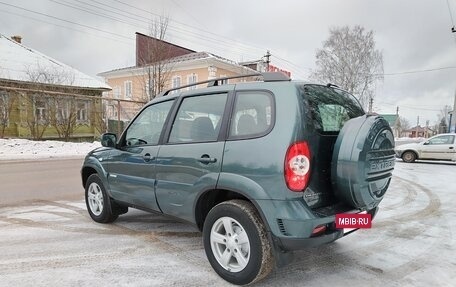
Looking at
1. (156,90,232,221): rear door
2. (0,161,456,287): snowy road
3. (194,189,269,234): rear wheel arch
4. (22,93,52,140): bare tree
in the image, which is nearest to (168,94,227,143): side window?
(156,90,232,221): rear door

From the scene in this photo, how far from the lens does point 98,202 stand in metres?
5.26

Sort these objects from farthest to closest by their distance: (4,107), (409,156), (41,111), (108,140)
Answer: (41,111) → (4,107) → (409,156) → (108,140)

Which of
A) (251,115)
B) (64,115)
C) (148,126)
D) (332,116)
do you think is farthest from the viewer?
(64,115)

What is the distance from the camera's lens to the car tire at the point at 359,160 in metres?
3.12

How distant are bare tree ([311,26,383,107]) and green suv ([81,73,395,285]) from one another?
116ft

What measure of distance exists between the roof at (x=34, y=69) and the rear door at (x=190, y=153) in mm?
22376

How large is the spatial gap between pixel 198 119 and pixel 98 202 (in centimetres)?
237

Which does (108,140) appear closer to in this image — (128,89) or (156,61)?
(156,61)

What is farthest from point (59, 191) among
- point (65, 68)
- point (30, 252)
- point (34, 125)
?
point (65, 68)

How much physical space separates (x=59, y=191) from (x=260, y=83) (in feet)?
20.3

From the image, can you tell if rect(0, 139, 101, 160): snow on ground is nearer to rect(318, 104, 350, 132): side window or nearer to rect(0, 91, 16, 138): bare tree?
rect(0, 91, 16, 138): bare tree

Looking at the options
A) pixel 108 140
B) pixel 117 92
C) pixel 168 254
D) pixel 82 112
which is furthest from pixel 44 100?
pixel 117 92

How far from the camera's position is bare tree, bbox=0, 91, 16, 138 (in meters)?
18.6

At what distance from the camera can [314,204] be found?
3.12 m
